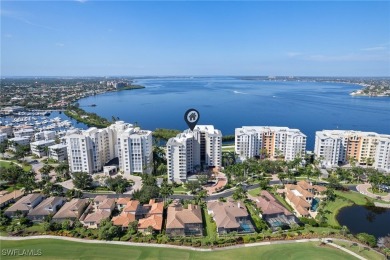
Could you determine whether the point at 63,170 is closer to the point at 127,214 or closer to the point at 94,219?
the point at 94,219

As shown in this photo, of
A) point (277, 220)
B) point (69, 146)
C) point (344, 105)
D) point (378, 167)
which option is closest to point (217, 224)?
point (277, 220)

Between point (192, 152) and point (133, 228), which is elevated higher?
point (192, 152)

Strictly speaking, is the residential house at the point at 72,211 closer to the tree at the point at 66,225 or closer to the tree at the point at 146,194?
the tree at the point at 66,225

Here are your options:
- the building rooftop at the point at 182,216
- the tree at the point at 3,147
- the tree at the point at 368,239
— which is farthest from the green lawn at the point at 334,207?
the tree at the point at 3,147

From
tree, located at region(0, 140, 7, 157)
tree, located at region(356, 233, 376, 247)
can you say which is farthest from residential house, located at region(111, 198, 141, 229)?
tree, located at region(0, 140, 7, 157)

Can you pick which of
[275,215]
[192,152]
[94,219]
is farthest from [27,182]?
[275,215]

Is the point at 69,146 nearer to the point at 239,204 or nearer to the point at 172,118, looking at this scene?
the point at 239,204
